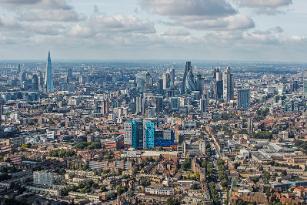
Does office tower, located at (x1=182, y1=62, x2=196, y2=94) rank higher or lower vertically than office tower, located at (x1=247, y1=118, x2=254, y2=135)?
higher

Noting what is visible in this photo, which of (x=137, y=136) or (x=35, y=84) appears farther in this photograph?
(x=35, y=84)

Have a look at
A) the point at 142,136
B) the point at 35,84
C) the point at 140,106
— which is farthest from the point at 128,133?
the point at 35,84

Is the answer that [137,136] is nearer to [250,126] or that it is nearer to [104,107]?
[250,126]

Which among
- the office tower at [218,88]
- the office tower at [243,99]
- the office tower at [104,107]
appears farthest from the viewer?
the office tower at [218,88]

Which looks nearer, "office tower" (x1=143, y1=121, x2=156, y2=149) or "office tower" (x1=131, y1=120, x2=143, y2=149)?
"office tower" (x1=131, y1=120, x2=143, y2=149)

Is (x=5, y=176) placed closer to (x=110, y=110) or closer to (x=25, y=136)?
(x=25, y=136)

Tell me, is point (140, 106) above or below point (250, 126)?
above

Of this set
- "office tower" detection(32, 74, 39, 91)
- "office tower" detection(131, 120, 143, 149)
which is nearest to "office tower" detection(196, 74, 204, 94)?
"office tower" detection(32, 74, 39, 91)

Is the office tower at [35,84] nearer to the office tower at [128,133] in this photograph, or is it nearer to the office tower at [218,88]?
the office tower at [218,88]

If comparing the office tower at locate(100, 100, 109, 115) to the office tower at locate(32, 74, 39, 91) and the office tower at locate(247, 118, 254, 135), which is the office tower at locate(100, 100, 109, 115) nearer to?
the office tower at locate(247, 118, 254, 135)

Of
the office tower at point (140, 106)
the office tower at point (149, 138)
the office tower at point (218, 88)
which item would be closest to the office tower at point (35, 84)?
the office tower at point (218, 88)

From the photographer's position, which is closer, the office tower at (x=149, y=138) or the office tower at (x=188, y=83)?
the office tower at (x=149, y=138)
